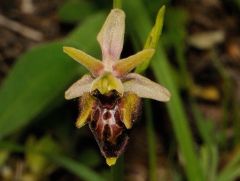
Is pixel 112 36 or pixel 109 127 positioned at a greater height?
pixel 112 36

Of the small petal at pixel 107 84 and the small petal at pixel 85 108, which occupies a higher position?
the small petal at pixel 107 84

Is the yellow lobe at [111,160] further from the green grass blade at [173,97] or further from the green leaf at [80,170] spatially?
the green leaf at [80,170]

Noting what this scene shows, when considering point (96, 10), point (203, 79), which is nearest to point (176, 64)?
point (203, 79)

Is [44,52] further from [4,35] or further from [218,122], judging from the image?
[218,122]

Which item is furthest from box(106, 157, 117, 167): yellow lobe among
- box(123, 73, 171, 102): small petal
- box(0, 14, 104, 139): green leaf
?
box(0, 14, 104, 139): green leaf

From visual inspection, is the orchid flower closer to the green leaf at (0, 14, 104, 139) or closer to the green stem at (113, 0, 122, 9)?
the green stem at (113, 0, 122, 9)

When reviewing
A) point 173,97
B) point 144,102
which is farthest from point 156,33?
point 144,102

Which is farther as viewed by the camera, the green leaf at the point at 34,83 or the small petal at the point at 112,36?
the green leaf at the point at 34,83

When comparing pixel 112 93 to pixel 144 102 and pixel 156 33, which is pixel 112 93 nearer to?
pixel 156 33

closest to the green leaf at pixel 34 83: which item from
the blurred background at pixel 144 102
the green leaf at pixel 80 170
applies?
the blurred background at pixel 144 102
